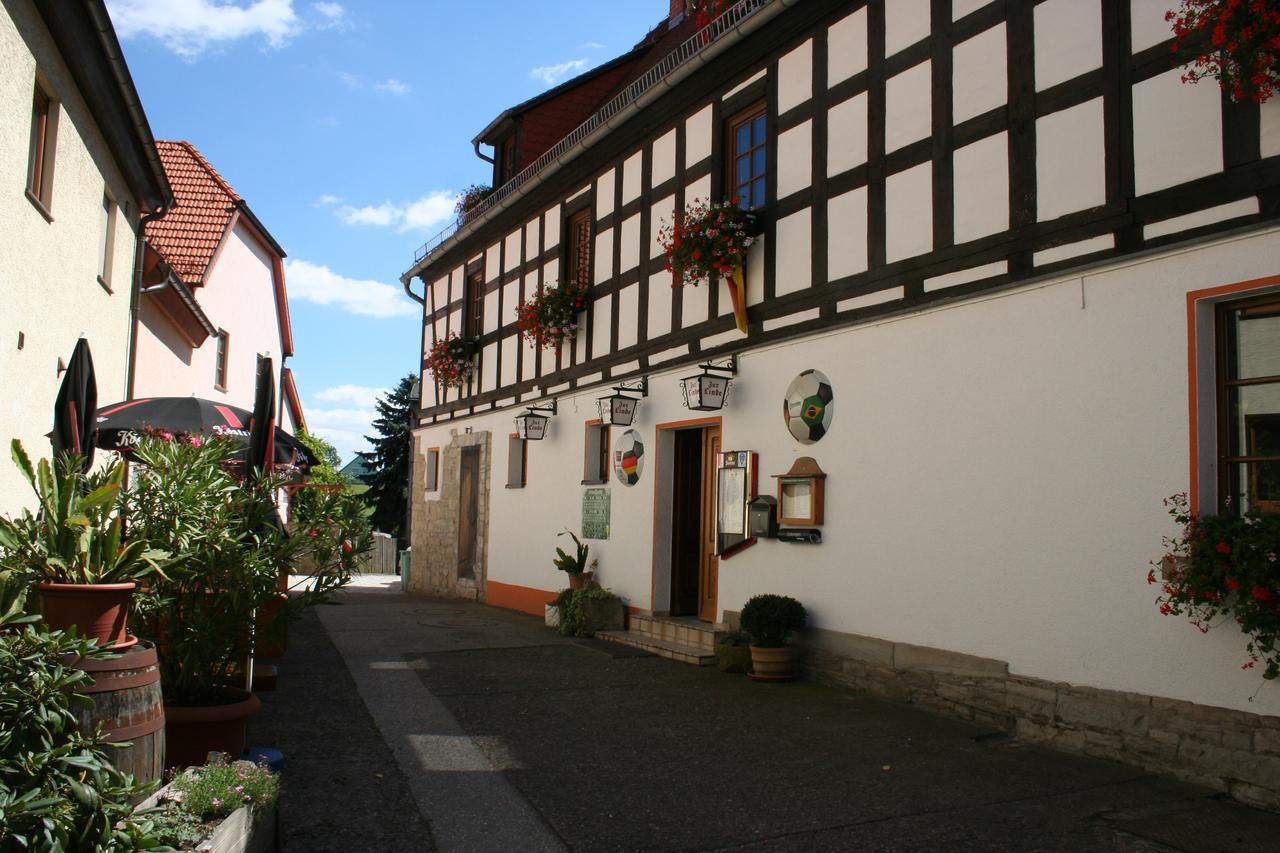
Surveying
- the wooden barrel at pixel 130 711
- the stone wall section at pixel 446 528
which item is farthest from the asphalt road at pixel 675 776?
the stone wall section at pixel 446 528

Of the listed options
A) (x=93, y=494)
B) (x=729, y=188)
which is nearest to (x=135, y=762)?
(x=93, y=494)

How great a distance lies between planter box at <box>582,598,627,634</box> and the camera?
35.4 feet

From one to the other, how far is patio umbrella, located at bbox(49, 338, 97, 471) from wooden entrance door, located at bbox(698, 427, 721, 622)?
18.5 feet

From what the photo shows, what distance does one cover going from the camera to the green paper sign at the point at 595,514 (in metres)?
11.5

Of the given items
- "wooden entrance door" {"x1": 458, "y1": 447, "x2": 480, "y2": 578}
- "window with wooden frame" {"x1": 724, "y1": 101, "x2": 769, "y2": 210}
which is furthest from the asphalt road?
"wooden entrance door" {"x1": 458, "y1": 447, "x2": 480, "y2": 578}

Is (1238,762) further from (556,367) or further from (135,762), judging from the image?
(556,367)

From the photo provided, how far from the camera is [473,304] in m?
16.3

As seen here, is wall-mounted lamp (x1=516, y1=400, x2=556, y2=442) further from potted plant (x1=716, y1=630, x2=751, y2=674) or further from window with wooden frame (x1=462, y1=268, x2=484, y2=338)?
potted plant (x1=716, y1=630, x2=751, y2=674)

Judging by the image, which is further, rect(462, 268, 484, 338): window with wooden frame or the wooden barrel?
rect(462, 268, 484, 338): window with wooden frame

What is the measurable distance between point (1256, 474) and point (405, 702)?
5.61 metres

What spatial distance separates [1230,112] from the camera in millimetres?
5375

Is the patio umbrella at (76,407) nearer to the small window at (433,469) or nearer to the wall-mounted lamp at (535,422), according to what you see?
the wall-mounted lamp at (535,422)

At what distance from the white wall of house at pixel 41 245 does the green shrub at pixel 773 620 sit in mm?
5780

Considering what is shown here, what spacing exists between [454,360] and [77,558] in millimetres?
12050
